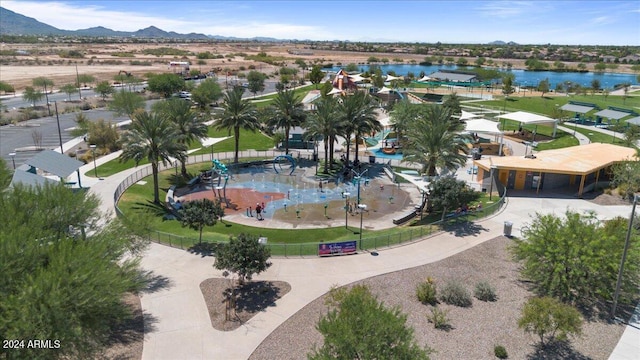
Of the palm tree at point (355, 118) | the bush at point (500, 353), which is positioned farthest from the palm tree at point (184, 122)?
the bush at point (500, 353)

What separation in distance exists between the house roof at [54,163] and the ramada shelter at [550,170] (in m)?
38.7

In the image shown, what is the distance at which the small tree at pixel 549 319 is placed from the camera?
784 inches

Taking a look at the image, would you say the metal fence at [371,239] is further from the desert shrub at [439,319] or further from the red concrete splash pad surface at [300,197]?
the desert shrub at [439,319]

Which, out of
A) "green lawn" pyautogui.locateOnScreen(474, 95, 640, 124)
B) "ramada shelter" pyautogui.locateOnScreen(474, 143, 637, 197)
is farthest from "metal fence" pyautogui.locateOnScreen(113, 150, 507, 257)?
"green lawn" pyautogui.locateOnScreen(474, 95, 640, 124)

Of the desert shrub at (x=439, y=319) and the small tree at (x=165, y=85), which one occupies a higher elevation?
the small tree at (x=165, y=85)

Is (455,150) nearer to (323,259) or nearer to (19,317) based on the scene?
(323,259)

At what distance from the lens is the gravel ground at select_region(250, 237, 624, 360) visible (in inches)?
803

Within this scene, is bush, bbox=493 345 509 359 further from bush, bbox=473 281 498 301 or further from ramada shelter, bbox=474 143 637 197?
ramada shelter, bbox=474 143 637 197

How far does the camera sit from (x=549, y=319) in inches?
806

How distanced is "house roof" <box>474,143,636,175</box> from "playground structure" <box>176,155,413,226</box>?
10353 millimetres

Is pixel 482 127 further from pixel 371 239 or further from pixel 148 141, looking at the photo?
pixel 148 141

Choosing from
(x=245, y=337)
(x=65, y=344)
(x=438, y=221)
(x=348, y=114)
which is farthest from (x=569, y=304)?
(x=348, y=114)

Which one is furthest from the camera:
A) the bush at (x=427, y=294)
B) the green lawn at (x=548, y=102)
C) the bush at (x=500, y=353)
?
the green lawn at (x=548, y=102)

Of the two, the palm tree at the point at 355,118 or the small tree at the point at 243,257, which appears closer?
the small tree at the point at 243,257
